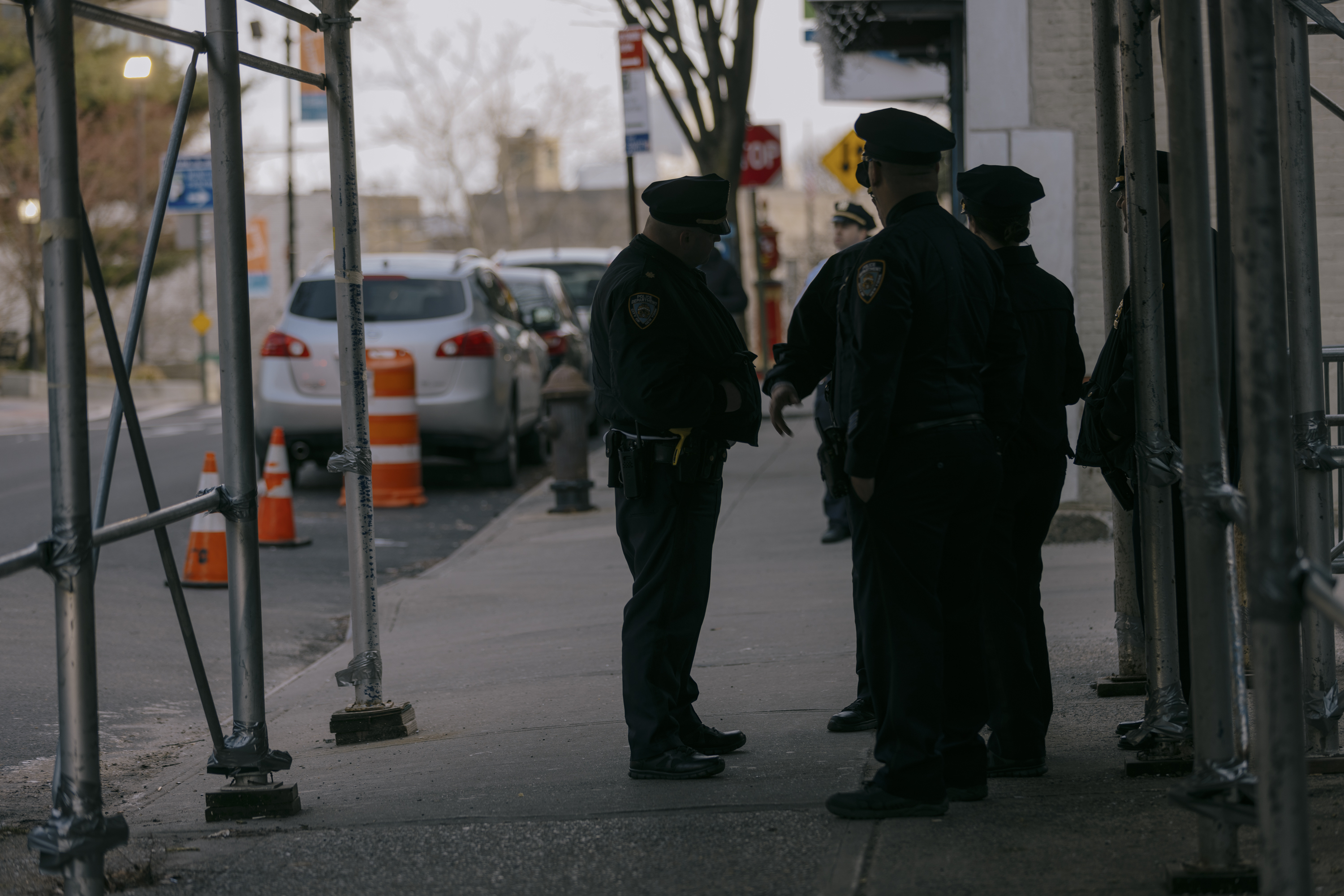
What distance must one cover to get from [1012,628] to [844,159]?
12.8m

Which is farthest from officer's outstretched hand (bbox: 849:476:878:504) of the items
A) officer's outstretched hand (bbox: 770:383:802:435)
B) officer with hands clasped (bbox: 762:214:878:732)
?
officer's outstretched hand (bbox: 770:383:802:435)

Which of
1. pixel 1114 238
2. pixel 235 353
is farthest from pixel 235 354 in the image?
pixel 1114 238

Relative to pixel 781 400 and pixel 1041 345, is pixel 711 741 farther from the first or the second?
pixel 1041 345

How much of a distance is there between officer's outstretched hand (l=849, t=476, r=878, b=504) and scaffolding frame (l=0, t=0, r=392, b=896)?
1.62 meters

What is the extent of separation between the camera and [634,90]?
14094mm

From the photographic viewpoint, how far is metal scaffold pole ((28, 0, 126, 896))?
3.16 meters

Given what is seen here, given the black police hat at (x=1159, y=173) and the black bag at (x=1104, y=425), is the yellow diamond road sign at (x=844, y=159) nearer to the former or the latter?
the black police hat at (x=1159, y=173)

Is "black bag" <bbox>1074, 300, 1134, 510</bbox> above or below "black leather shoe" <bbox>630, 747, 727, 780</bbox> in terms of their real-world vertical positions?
above

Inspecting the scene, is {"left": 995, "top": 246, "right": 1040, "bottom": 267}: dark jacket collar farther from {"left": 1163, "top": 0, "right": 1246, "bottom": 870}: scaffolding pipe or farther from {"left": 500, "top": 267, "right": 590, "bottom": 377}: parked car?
{"left": 500, "top": 267, "right": 590, "bottom": 377}: parked car

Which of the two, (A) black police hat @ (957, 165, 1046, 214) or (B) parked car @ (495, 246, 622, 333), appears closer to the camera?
(A) black police hat @ (957, 165, 1046, 214)

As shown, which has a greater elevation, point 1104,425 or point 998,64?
point 998,64

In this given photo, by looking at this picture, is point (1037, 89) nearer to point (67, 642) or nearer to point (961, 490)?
point (961, 490)

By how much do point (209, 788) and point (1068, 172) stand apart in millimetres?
6527

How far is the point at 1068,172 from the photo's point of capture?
9336mm
